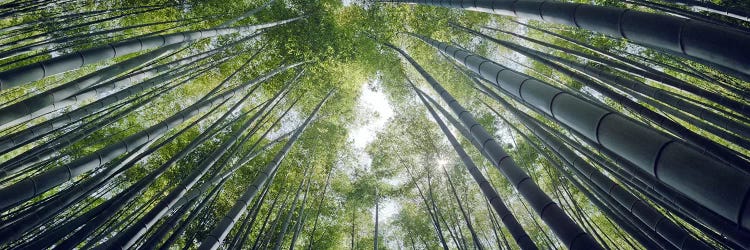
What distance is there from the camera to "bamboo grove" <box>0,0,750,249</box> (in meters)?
2.79

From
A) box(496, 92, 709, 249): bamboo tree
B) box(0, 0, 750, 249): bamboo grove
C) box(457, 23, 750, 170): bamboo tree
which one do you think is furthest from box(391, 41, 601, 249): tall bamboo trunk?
box(496, 92, 709, 249): bamboo tree

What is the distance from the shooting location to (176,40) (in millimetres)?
4195

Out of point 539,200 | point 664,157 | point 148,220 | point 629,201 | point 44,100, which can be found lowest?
point 664,157

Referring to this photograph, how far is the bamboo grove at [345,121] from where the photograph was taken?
2.79 meters

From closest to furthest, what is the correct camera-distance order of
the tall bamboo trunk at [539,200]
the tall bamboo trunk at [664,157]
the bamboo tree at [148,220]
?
the tall bamboo trunk at [664,157]
the tall bamboo trunk at [539,200]
the bamboo tree at [148,220]

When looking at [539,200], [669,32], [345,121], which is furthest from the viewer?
[345,121]

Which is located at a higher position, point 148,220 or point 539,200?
point 148,220

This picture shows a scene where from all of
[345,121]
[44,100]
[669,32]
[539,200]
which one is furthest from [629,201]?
[345,121]

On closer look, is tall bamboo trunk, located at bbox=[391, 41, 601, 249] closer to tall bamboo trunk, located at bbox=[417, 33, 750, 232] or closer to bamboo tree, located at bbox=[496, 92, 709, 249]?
tall bamboo trunk, located at bbox=[417, 33, 750, 232]

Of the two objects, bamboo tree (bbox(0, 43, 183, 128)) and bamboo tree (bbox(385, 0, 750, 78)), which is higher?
bamboo tree (bbox(0, 43, 183, 128))

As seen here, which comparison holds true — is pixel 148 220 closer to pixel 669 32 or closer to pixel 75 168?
pixel 75 168

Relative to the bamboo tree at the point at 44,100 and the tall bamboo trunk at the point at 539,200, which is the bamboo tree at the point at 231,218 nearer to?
the bamboo tree at the point at 44,100

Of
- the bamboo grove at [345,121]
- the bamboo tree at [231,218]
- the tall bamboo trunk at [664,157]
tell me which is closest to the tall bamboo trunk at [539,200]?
the bamboo grove at [345,121]

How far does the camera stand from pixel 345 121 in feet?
29.4
